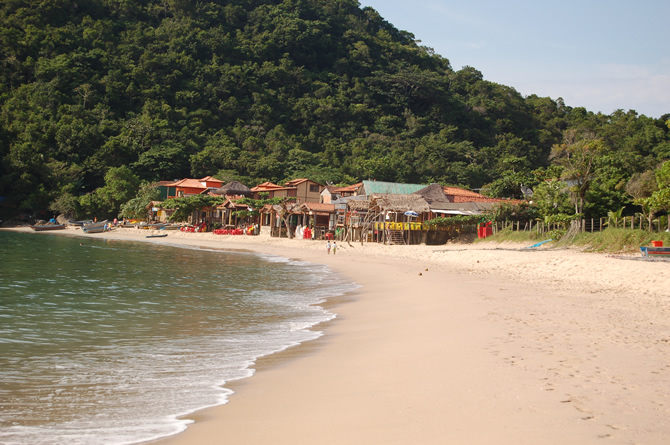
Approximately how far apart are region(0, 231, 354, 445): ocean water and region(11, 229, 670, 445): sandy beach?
59 centimetres

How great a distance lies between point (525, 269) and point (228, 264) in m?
12.8

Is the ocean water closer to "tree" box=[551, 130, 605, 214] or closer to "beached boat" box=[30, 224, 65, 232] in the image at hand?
"tree" box=[551, 130, 605, 214]

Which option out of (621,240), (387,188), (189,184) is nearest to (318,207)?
(387,188)

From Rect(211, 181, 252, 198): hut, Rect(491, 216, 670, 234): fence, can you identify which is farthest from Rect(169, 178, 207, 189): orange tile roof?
Rect(491, 216, 670, 234): fence

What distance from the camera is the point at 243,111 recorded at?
7981 cm

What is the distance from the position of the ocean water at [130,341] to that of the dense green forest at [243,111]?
23642mm

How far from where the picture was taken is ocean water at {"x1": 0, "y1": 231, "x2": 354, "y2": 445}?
4.82 m

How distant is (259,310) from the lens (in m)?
11.5

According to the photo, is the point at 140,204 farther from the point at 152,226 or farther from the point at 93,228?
the point at 93,228

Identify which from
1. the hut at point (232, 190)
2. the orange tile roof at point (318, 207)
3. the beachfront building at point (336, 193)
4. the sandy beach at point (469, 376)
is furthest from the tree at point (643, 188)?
the hut at point (232, 190)

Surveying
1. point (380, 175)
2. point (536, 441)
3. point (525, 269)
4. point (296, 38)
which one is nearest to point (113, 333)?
point (536, 441)

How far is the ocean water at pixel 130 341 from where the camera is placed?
4820 mm

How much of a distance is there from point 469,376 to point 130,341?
553cm

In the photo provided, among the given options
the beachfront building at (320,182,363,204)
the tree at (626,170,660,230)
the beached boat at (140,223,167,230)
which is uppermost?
the beachfront building at (320,182,363,204)
